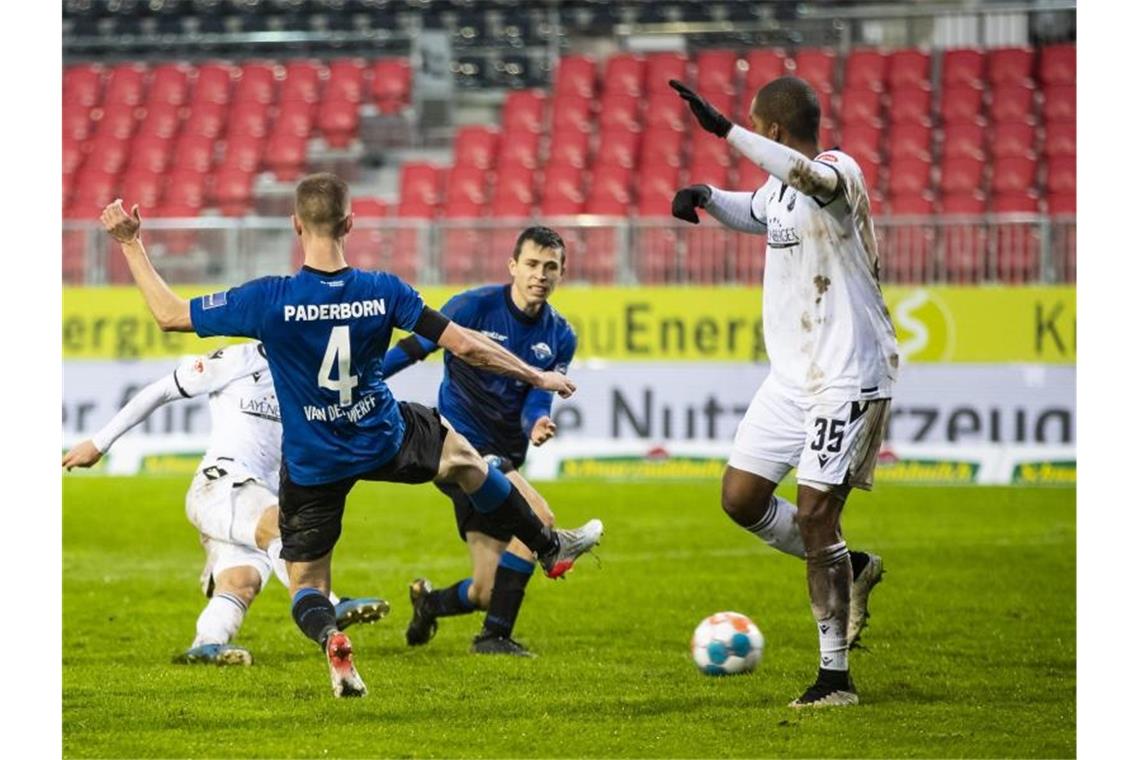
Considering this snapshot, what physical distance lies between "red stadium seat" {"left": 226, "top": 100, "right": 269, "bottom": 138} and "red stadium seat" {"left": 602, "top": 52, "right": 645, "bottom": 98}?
13.4 ft

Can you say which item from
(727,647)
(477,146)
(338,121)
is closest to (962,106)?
(477,146)

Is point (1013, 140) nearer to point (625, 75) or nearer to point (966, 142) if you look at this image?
point (966, 142)

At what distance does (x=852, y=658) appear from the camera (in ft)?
23.0

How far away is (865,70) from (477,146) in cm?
426

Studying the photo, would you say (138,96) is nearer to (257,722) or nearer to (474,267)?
(474,267)

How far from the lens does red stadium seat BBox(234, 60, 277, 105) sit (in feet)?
70.1

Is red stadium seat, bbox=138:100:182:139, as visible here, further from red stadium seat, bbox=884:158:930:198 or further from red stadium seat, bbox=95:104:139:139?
red stadium seat, bbox=884:158:930:198

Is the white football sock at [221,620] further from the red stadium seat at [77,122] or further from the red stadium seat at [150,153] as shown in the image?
the red stadium seat at [77,122]

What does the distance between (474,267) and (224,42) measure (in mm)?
7272

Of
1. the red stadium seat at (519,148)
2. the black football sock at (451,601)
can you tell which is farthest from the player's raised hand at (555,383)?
the red stadium seat at (519,148)

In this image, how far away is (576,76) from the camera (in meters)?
20.4

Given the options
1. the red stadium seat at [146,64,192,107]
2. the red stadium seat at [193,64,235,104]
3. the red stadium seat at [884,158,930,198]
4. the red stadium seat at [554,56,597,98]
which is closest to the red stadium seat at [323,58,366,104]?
the red stadium seat at [193,64,235,104]

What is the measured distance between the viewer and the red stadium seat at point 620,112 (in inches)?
779

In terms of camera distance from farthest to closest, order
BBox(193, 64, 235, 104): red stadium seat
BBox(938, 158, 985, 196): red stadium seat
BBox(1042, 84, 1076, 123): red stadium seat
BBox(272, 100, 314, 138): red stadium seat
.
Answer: BBox(193, 64, 235, 104): red stadium seat, BBox(272, 100, 314, 138): red stadium seat, BBox(1042, 84, 1076, 123): red stadium seat, BBox(938, 158, 985, 196): red stadium seat
